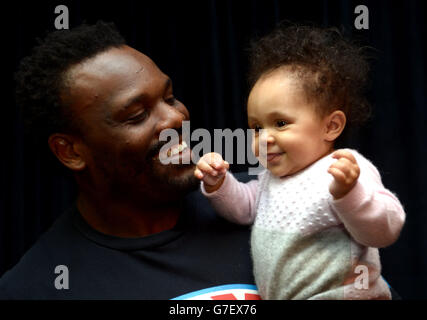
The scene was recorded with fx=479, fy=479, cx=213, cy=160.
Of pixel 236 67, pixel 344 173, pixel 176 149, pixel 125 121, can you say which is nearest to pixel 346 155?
pixel 344 173

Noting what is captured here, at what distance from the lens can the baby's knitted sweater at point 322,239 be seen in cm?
108

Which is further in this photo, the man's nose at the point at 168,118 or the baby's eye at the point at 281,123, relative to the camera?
the man's nose at the point at 168,118

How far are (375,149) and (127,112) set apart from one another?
1066 mm

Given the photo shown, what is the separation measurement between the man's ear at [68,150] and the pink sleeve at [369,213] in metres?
0.75

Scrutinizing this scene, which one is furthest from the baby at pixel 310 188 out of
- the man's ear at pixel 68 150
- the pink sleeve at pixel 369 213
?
the man's ear at pixel 68 150

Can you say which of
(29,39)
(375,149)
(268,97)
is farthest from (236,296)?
(29,39)

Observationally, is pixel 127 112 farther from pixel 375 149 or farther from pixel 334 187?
pixel 375 149

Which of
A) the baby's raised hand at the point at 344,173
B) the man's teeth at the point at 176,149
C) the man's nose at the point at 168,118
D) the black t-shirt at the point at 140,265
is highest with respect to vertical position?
the man's nose at the point at 168,118

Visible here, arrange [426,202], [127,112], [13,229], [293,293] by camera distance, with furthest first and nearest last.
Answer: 1. [13,229]
2. [426,202]
3. [127,112]
4. [293,293]

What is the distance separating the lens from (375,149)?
1.91 m

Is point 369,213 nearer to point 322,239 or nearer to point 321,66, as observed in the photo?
point 322,239

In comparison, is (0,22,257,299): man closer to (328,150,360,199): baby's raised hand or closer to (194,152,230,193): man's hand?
(194,152,230,193): man's hand

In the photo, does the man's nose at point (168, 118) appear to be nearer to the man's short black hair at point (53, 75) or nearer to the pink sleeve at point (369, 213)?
the man's short black hair at point (53, 75)

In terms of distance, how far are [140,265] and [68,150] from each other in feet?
1.34
